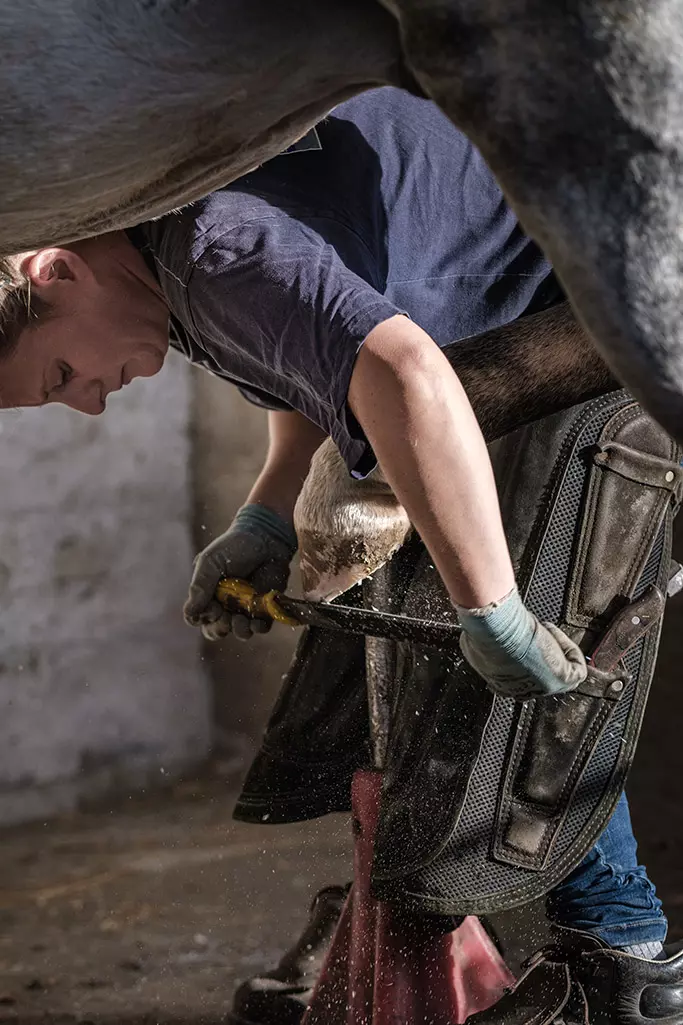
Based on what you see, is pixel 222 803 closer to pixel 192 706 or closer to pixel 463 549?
pixel 192 706

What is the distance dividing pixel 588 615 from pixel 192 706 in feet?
5.78

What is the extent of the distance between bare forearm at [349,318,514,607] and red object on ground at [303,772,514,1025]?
55cm

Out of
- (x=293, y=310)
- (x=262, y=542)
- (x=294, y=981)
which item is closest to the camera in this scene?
(x=293, y=310)

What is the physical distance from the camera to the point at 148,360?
1.19 metres

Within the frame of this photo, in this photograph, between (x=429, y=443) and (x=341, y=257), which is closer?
(x=429, y=443)

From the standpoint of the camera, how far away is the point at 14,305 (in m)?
1.06

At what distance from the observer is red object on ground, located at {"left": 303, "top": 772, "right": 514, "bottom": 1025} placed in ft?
4.33

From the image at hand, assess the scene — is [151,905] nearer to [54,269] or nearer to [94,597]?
[94,597]

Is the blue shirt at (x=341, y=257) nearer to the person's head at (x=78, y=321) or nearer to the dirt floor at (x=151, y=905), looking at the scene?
the person's head at (x=78, y=321)

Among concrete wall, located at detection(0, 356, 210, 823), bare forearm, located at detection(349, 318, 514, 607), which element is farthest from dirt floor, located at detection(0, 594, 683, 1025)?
bare forearm, located at detection(349, 318, 514, 607)

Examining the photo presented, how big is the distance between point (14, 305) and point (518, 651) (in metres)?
0.56

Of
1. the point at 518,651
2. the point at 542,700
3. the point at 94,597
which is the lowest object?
the point at 94,597

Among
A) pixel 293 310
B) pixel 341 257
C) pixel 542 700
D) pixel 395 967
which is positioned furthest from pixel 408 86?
pixel 395 967

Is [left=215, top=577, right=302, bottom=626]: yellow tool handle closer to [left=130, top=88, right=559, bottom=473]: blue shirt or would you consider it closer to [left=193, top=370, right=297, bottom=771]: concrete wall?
[left=130, top=88, right=559, bottom=473]: blue shirt
